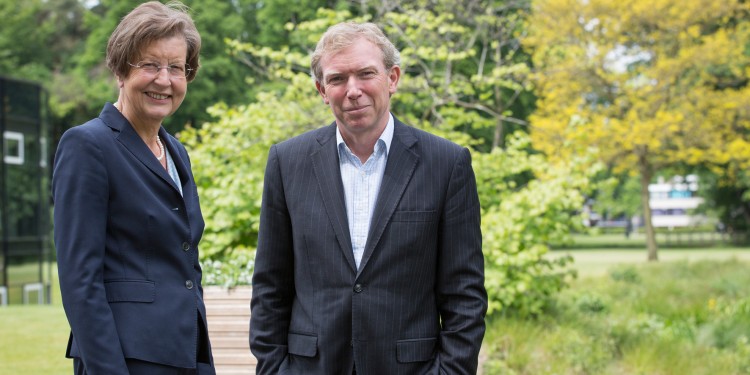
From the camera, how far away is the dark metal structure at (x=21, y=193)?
19.6 m

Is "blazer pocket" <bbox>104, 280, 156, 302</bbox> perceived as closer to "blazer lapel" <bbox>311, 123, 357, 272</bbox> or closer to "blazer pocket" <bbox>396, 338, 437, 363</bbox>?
"blazer lapel" <bbox>311, 123, 357, 272</bbox>

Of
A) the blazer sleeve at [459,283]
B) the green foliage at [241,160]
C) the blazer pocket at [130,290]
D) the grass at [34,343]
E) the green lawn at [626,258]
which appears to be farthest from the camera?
the green lawn at [626,258]

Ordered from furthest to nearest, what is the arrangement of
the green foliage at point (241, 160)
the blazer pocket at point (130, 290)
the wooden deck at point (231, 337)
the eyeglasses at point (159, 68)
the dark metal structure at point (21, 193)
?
the dark metal structure at point (21, 193), the green foliage at point (241, 160), the wooden deck at point (231, 337), the eyeglasses at point (159, 68), the blazer pocket at point (130, 290)

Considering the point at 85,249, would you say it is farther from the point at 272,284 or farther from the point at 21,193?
the point at 21,193

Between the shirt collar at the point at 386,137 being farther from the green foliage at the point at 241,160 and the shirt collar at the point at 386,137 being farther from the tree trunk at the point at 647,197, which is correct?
the tree trunk at the point at 647,197

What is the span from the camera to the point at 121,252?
8.57 ft

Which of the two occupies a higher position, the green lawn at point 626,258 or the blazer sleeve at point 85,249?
the blazer sleeve at point 85,249

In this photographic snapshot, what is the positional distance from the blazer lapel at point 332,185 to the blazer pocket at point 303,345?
10.3 inches

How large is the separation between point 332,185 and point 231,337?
240 cm

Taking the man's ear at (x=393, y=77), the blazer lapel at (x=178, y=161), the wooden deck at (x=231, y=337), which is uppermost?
the man's ear at (x=393, y=77)

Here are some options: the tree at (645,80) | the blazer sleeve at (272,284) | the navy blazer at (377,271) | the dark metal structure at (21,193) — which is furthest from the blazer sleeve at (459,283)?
the tree at (645,80)

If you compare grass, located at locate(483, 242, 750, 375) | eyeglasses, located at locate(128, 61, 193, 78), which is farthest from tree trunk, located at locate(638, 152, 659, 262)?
eyeglasses, located at locate(128, 61, 193, 78)

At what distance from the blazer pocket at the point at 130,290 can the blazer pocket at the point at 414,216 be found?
28.7 inches

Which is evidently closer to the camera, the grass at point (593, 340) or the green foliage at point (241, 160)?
the grass at point (593, 340)
